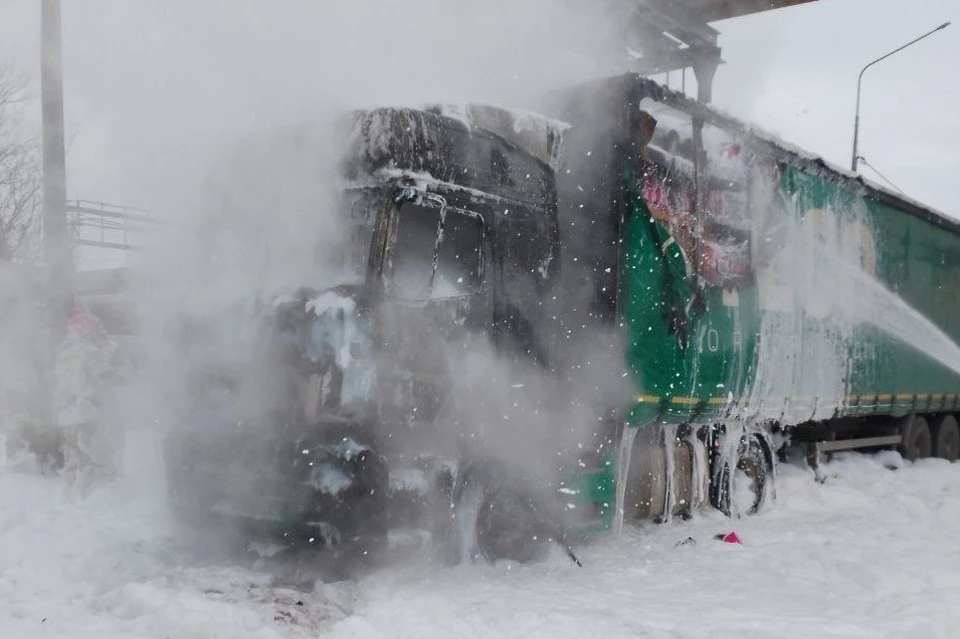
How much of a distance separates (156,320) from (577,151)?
3332mm

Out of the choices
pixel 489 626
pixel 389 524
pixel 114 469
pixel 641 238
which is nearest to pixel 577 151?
pixel 641 238

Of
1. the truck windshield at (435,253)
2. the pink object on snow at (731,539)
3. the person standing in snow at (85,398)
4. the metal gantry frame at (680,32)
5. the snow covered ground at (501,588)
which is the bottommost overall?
the pink object on snow at (731,539)

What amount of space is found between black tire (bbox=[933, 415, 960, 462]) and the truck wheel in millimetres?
189

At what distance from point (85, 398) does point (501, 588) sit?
5.09 m

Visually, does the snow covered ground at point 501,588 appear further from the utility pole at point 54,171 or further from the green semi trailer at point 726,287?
the utility pole at point 54,171

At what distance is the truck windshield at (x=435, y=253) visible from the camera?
542cm

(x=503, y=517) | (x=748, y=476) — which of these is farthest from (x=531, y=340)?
(x=748, y=476)

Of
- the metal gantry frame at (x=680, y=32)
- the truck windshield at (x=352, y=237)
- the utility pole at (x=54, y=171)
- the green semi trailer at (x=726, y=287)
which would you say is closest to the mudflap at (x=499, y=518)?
the green semi trailer at (x=726, y=287)

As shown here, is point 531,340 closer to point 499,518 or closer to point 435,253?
point 435,253

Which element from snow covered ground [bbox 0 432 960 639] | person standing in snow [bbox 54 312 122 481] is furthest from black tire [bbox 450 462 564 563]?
person standing in snow [bbox 54 312 122 481]

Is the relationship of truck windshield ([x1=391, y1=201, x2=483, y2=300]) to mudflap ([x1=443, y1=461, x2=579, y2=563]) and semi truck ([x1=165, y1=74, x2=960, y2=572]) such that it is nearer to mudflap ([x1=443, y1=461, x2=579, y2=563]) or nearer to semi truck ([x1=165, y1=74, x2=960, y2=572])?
semi truck ([x1=165, y1=74, x2=960, y2=572])

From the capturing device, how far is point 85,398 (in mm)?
8711

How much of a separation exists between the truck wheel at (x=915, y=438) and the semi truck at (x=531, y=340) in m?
2.92

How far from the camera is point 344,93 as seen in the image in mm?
6816
